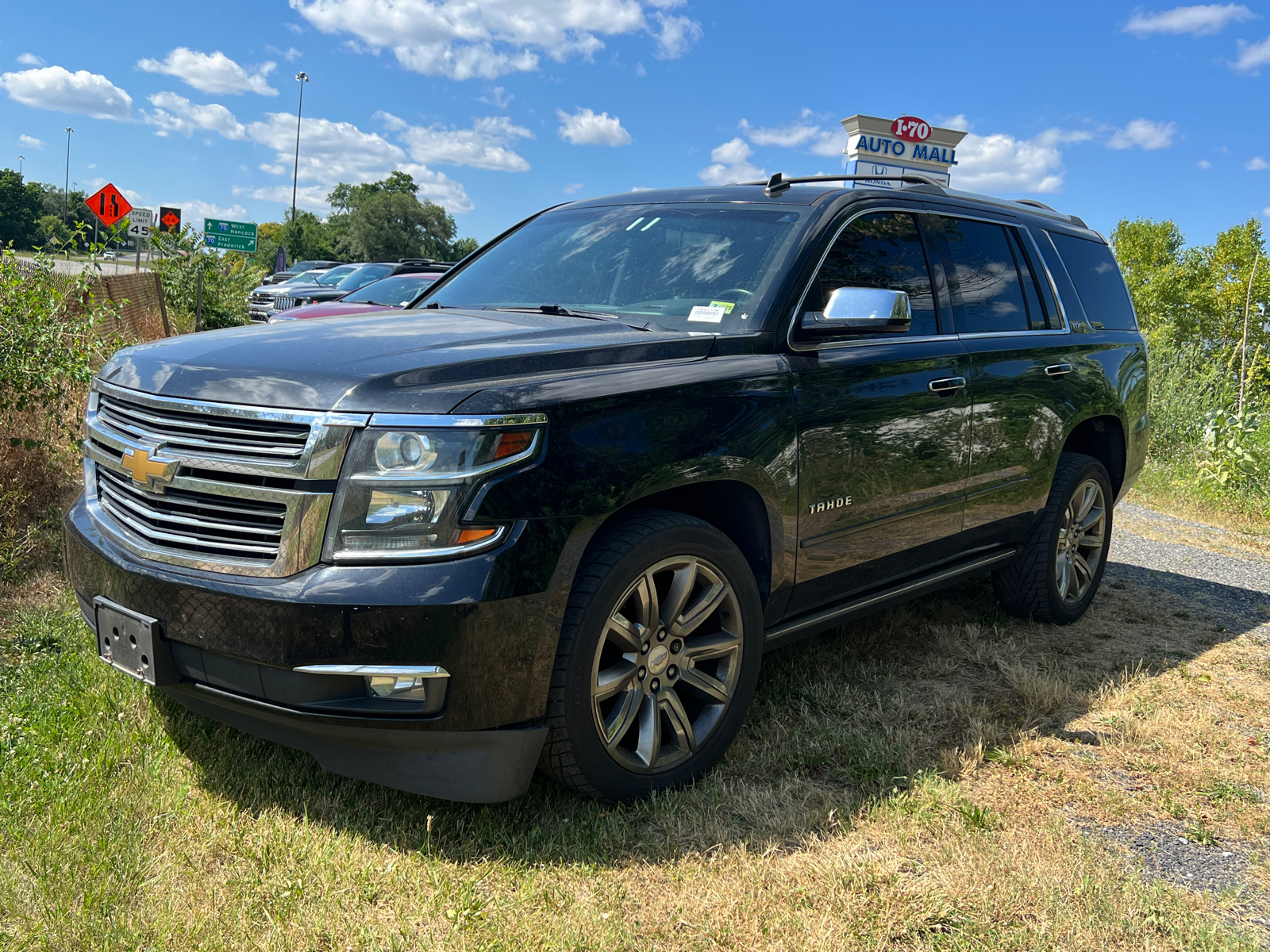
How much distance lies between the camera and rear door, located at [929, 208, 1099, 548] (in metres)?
4.40

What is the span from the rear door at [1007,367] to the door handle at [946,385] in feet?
0.33

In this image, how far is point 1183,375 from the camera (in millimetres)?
14602

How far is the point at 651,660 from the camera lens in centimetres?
309

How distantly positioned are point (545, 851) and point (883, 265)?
253 centimetres

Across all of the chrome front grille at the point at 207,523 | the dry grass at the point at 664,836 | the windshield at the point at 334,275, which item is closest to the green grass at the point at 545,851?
the dry grass at the point at 664,836

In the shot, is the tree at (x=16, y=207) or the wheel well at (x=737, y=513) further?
the tree at (x=16, y=207)

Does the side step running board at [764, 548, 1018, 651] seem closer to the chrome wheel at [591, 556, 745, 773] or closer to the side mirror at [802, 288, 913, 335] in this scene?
the chrome wheel at [591, 556, 745, 773]

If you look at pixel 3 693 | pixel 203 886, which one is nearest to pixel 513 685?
pixel 203 886

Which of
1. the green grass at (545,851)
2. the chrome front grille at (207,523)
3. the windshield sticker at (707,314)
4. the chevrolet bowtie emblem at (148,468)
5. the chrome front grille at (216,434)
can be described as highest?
the windshield sticker at (707,314)

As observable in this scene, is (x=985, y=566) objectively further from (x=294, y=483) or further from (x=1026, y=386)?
(x=294, y=483)

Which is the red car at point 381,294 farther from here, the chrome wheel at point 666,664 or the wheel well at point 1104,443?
the chrome wheel at point 666,664

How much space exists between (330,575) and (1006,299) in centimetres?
350

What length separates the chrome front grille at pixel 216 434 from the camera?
8.56ft

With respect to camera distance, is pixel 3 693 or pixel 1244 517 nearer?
pixel 3 693
